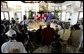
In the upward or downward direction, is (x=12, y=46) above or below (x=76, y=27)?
below

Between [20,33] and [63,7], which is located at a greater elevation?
[63,7]

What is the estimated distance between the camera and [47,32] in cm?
103

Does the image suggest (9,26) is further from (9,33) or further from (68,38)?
(68,38)

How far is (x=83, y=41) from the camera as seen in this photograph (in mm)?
917

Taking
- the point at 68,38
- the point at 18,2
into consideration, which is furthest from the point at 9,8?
the point at 68,38

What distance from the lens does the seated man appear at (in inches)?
37.7

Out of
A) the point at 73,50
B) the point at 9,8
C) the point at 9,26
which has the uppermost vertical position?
the point at 9,8

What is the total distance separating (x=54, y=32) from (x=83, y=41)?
199mm

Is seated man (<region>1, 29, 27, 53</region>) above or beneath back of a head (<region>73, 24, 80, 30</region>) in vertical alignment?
beneath

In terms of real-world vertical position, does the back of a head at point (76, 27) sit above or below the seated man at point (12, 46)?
above

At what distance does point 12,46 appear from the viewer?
980 millimetres

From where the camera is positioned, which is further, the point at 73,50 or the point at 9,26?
the point at 9,26

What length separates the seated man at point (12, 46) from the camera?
958 mm

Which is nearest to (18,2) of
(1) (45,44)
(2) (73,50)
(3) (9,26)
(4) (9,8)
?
(4) (9,8)
